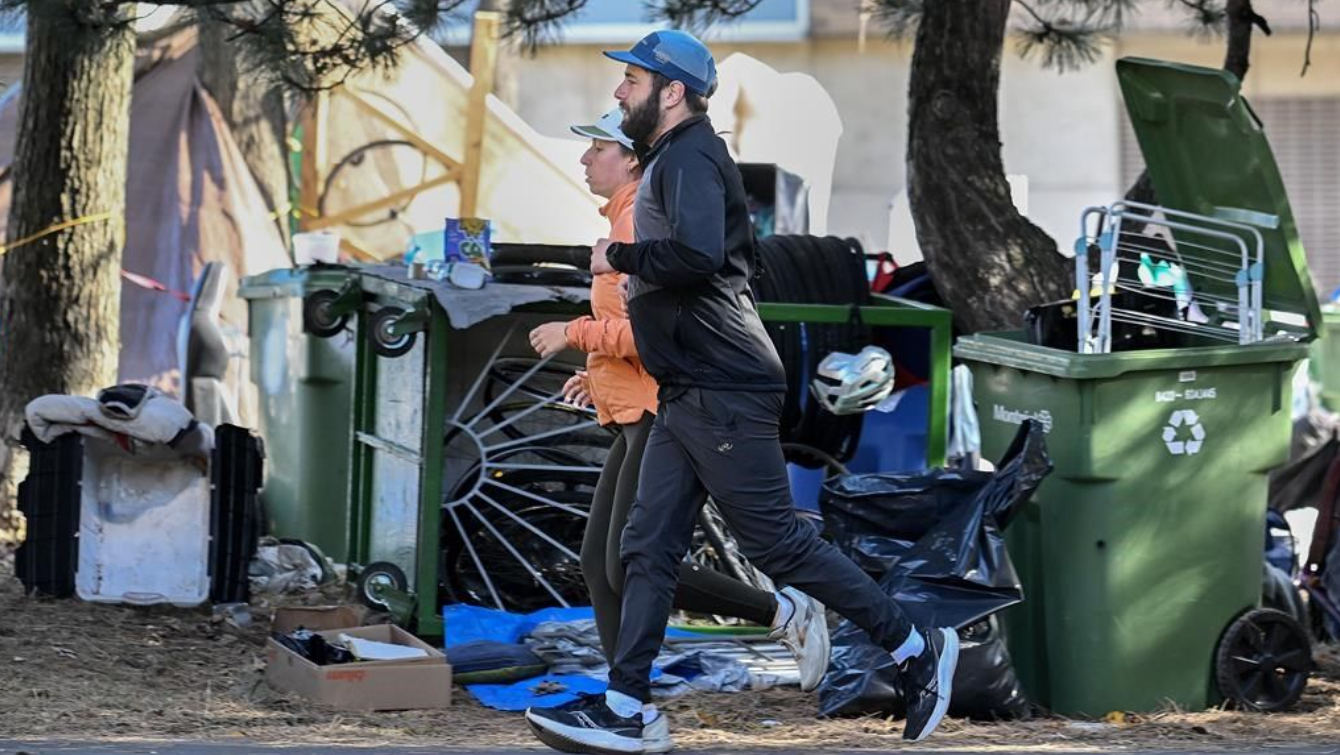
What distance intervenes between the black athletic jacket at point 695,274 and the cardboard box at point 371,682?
4.70 feet

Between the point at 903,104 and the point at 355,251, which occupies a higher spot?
the point at 903,104

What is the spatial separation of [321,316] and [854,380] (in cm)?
187

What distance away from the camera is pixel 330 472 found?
25.6 ft

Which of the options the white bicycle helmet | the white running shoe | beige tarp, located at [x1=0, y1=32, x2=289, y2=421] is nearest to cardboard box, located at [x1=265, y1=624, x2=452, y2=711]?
the white running shoe

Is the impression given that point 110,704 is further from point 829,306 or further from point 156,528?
point 829,306

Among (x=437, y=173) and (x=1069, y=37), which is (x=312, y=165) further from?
(x=1069, y=37)

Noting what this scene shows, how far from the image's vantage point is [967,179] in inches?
276

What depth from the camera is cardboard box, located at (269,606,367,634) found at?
6.15 m

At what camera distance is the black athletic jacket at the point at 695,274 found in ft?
14.0

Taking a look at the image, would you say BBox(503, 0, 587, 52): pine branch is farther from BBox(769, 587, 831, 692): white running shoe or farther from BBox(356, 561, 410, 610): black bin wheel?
BBox(769, 587, 831, 692): white running shoe

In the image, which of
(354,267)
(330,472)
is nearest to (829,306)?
(354,267)

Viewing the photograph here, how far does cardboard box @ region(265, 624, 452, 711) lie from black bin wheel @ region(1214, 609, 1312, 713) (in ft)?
7.26

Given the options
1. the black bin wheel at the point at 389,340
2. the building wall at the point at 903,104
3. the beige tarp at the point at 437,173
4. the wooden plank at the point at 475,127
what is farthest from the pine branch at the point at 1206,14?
the building wall at the point at 903,104

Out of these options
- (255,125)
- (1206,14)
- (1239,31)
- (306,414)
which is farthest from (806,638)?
(255,125)
